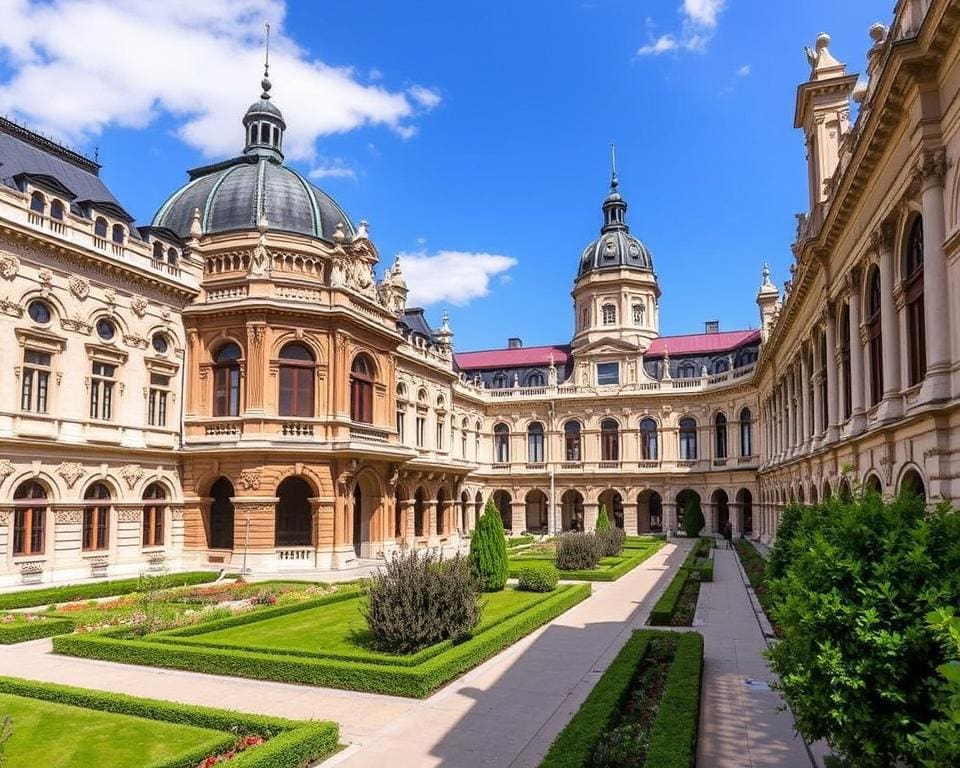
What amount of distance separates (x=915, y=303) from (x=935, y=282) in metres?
2.75

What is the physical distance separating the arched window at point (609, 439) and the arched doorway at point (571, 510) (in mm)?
5585

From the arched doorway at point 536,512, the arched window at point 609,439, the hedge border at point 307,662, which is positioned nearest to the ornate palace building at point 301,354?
the hedge border at point 307,662

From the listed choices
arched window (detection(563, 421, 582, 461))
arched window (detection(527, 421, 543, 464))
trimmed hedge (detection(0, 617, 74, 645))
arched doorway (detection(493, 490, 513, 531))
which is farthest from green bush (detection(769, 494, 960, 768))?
arched doorway (detection(493, 490, 513, 531))

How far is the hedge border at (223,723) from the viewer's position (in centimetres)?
1059

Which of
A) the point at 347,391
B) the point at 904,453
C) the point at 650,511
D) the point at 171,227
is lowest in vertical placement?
the point at 650,511

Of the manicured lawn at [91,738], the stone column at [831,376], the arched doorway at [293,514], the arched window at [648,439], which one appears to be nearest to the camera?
the manicured lawn at [91,738]

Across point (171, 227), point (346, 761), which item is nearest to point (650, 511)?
point (171, 227)

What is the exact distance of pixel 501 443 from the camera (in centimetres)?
7331

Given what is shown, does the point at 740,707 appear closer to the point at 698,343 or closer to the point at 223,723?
the point at 223,723

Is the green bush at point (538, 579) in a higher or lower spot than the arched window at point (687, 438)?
lower

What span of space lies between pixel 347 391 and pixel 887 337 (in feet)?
80.6

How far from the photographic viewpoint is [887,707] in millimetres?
8367

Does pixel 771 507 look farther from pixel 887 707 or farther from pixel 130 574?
pixel 887 707

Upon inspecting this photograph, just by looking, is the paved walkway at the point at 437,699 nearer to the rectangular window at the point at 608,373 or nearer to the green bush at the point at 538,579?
the green bush at the point at 538,579
